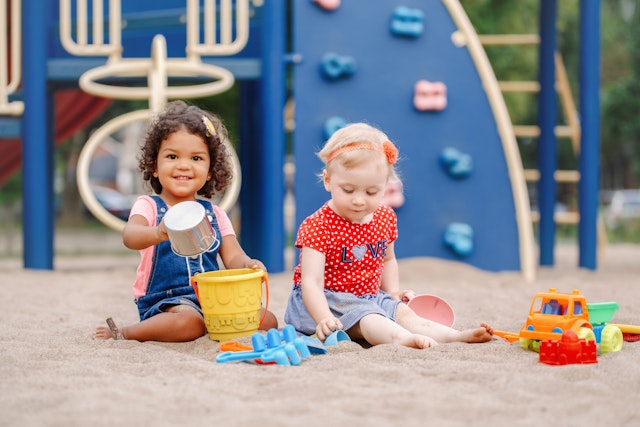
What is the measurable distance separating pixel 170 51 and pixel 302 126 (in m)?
1.40

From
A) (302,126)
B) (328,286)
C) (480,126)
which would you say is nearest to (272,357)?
(328,286)

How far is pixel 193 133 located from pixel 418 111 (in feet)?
9.66

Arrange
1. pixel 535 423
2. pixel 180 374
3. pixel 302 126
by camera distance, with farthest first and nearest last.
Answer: pixel 302 126
pixel 180 374
pixel 535 423

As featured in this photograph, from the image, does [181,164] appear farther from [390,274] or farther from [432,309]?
[432,309]

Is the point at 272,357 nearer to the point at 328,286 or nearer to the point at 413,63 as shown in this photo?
the point at 328,286

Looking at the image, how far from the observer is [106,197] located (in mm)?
25969

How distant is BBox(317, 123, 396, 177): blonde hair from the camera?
2898 millimetres

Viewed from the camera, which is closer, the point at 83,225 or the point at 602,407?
the point at 602,407

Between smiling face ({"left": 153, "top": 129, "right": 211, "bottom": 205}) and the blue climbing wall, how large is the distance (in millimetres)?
2573

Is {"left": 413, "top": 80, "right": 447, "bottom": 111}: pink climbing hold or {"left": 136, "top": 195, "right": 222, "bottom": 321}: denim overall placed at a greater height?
{"left": 413, "top": 80, "right": 447, "bottom": 111}: pink climbing hold

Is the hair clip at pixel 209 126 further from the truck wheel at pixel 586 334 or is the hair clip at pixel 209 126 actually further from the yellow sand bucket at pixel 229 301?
the truck wheel at pixel 586 334

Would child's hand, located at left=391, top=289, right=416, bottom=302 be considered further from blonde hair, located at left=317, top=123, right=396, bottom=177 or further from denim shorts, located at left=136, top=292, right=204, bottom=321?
denim shorts, located at left=136, top=292, right=204, bottom=321

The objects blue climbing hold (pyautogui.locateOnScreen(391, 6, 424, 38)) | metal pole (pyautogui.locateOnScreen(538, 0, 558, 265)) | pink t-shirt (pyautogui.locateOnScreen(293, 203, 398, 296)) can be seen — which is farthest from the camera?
metal pole (pyautogui.locateOnScreen(538, 0, 558, 265))

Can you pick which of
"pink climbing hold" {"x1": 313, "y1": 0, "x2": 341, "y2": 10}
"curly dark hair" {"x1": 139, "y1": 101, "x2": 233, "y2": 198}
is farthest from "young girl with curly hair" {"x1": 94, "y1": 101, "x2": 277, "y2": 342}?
"pink climbing hold" {"x1": 313, "y1": 0, "x2": 341, "y2": 10}
